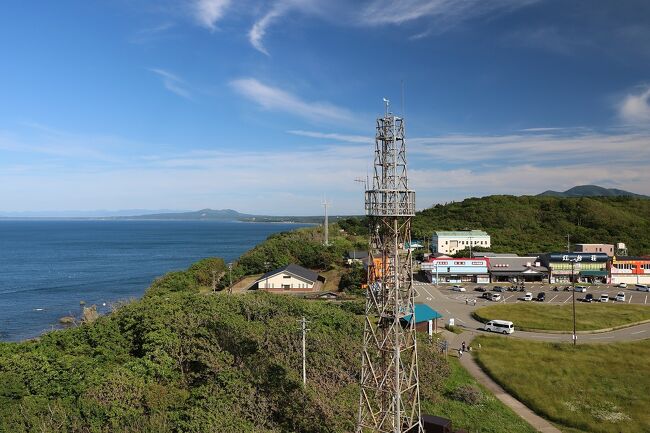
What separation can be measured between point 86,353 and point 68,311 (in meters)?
37.4

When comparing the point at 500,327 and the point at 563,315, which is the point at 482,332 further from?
the point at 563,315

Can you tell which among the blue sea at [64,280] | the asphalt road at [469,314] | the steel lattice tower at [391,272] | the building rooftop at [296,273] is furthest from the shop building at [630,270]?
the blue sea at [64,280]

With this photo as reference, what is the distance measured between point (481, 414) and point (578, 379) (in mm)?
8385

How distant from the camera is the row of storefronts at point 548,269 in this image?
204ft

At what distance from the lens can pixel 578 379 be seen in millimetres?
26688

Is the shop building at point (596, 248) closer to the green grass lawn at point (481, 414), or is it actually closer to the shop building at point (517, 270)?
the shop building at point (517, 270)

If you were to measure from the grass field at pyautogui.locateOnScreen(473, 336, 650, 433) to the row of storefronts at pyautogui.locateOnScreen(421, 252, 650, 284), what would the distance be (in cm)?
2928

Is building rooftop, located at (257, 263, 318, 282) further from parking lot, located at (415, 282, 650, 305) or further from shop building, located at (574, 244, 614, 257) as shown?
shop building, located at (574, 244, 614, 257)

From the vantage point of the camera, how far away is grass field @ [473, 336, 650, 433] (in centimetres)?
2189

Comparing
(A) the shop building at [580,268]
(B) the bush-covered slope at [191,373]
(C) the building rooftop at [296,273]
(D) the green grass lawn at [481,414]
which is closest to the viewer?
(B) the bush-covered slope at [191,373]

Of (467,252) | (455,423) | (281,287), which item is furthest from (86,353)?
(467,252)

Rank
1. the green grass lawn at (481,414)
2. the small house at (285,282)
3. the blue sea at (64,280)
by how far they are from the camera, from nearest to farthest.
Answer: the green grass lawn at (481,414) < the blue sea at (64,280) < the small house at (285,282)

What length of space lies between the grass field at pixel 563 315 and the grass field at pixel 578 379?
5.46 metres

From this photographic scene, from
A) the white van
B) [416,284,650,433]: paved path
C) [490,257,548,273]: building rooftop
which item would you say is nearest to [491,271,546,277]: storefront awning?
[490,257,548,273]: building rooftop
